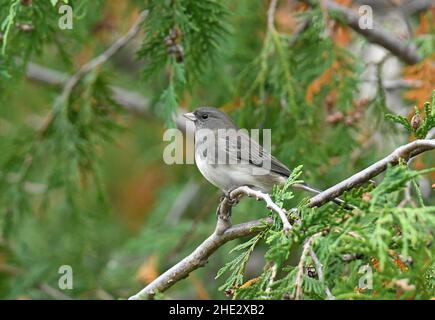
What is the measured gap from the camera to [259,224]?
8.49 ft

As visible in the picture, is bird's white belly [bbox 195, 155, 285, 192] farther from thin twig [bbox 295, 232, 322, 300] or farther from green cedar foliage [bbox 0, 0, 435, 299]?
thin twig [bbox 295, 232, 322, 300]

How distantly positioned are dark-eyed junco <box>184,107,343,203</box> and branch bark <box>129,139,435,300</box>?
31.4 inches

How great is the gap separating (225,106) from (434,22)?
1.44 m

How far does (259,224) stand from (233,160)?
117 centimetres

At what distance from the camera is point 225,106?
13.8 ft

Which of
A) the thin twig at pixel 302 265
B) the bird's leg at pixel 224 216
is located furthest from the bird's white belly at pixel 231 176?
the thin twig at pixel 302 265

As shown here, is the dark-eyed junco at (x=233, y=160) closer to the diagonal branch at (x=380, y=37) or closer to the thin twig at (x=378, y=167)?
the diagonal branch at (x=380, y=37)

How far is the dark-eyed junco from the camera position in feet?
12.0

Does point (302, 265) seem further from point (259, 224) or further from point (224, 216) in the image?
point (224, 216)

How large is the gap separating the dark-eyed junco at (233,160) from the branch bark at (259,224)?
2.61ft

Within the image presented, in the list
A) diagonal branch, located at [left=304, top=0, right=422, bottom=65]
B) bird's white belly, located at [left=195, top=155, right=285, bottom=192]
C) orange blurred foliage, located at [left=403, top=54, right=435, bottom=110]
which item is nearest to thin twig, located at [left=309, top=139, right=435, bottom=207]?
bird's white belly, located at [left=195, top=155, right=285, bottom=192]

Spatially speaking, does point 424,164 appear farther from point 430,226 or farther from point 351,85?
point 430,226

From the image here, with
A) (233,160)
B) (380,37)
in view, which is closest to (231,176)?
(233,160)
